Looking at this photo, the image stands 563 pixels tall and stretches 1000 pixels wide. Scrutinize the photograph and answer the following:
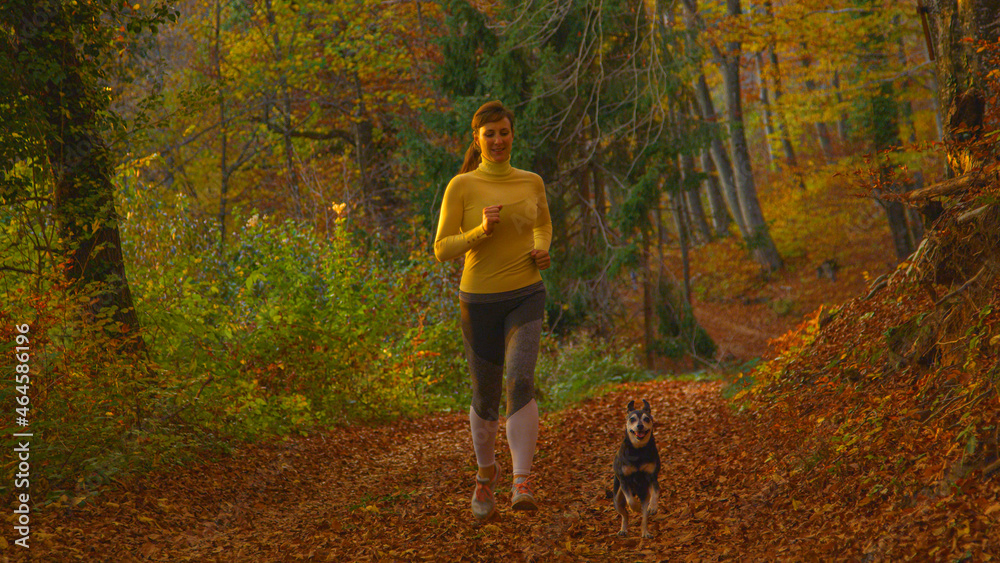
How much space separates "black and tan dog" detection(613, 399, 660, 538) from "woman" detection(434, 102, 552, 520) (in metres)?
0.56

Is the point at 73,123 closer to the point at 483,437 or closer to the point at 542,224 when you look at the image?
the point at 542,224

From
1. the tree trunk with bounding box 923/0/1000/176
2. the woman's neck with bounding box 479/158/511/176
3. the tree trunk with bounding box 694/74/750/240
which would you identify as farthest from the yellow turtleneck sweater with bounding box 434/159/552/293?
the tree trunk with bounding box 694/74/750/240

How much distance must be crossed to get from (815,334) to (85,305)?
7.18 metres

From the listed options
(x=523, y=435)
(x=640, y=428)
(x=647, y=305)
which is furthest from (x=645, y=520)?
(x=647, y=305)

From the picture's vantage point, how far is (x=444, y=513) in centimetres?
571

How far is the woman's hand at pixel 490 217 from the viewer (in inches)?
192

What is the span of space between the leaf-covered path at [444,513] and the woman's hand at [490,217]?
193cm

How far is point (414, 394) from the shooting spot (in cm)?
1183

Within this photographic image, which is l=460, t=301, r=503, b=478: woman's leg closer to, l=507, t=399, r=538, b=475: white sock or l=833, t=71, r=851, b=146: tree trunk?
l=507, t=399, r=538, b=475: white sock

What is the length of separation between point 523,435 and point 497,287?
969mm

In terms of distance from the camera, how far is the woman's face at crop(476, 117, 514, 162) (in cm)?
523

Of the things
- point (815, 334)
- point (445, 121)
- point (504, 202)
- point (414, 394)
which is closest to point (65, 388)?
point (504, 202)

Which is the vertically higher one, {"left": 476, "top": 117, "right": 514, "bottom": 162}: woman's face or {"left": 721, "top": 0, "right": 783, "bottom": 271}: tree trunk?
{"left": 721, "top": 0, "right": 783, "bottom": 271}: tree trunk

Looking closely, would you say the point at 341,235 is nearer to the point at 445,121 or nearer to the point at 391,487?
the point at 391,487
